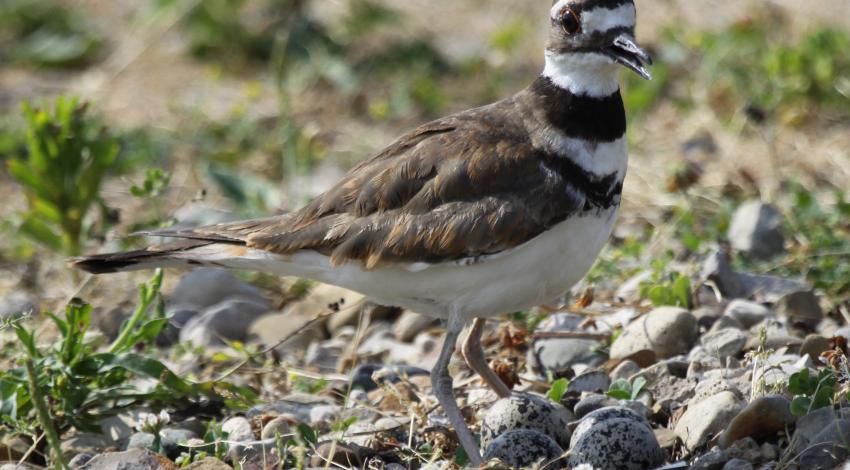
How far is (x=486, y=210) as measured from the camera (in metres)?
4.15

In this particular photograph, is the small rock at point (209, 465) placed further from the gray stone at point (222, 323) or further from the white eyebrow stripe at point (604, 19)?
the white eyebrow stripe at point (604, 19)

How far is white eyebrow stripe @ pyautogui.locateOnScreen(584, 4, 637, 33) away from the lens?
4.18 meters

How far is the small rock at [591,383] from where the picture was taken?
4.59 m

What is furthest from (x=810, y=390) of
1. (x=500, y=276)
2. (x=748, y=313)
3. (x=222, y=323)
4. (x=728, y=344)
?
(x=222, y=323)

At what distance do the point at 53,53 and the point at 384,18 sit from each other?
2713 mm

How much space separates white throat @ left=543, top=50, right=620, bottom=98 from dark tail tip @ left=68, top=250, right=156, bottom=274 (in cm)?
164

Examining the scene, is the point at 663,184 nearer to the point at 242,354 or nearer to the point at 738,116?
the point at 738,116

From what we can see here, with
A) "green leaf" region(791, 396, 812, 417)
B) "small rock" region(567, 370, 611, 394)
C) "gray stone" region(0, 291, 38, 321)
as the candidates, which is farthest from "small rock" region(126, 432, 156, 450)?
"green leaf" region(791, 396, 812, 417)

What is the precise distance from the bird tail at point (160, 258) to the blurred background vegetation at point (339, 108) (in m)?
0.63

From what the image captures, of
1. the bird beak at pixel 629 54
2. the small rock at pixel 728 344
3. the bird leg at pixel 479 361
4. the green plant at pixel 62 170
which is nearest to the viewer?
the bird beak at pixel 629 54

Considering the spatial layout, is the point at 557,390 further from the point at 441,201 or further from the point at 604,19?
the point at 604,19

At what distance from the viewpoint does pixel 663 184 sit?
22.5 ft

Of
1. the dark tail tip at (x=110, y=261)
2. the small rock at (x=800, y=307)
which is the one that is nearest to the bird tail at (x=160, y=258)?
the dark tail tip at (x=110, y=261)

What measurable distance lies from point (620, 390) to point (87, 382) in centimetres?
195
